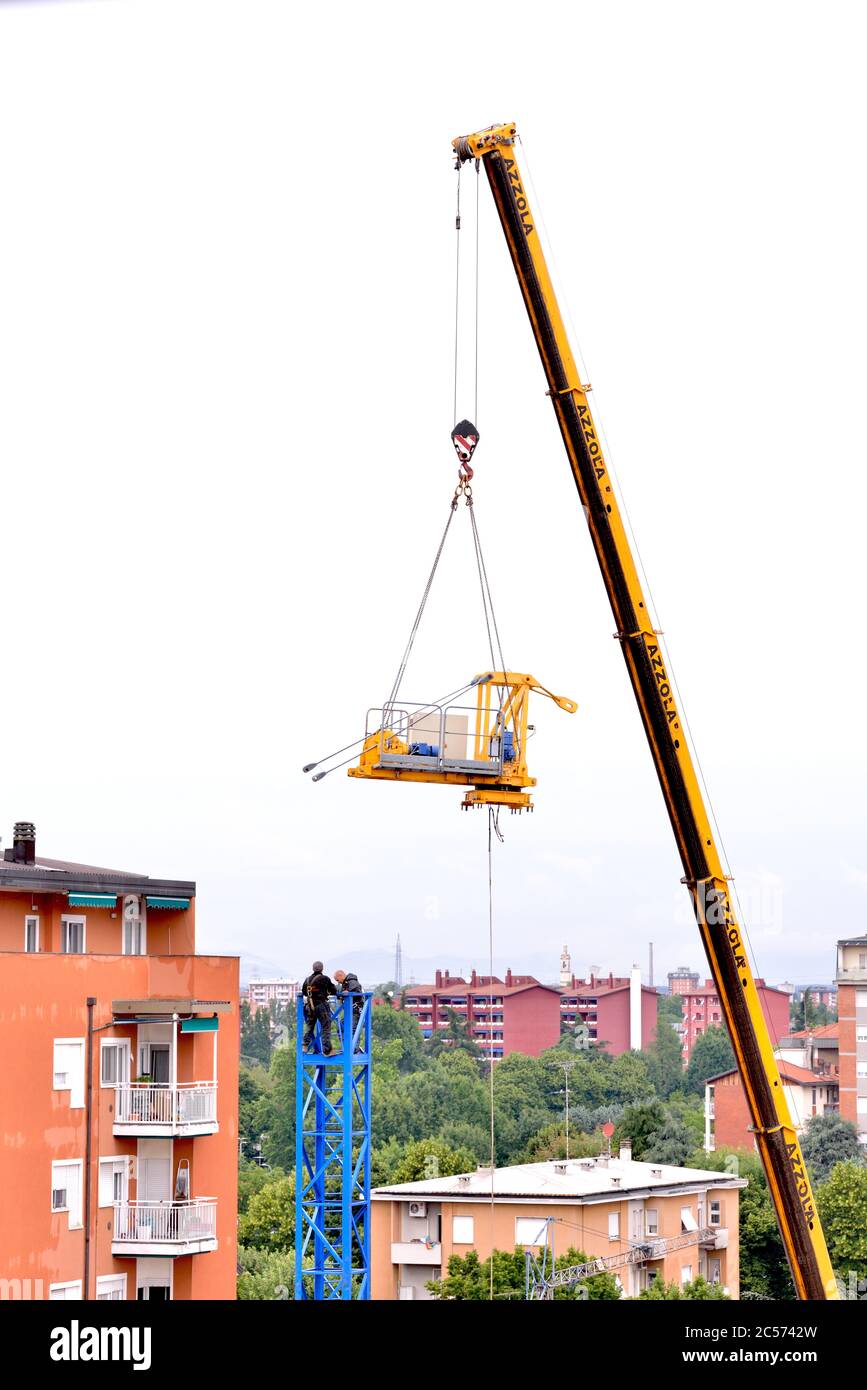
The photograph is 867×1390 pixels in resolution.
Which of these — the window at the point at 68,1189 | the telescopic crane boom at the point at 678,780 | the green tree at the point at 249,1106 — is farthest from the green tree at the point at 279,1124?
the telescopic crane boom at the point at 678,780

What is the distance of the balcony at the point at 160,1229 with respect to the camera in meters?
13.1

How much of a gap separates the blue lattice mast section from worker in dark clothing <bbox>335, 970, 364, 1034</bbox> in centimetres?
3

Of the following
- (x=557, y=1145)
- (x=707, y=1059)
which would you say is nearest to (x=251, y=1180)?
(x=557, y=1145)

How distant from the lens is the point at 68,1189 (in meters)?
12.9

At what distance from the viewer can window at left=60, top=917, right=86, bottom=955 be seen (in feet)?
45.8

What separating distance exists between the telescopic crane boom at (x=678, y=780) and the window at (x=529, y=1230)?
15.2 m

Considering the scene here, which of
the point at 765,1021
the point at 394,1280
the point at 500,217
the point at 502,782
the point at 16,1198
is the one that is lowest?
the point at 394,1280

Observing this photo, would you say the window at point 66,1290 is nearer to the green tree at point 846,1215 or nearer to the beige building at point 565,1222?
the beige building at point 565,1222

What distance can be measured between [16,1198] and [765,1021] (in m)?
5.62

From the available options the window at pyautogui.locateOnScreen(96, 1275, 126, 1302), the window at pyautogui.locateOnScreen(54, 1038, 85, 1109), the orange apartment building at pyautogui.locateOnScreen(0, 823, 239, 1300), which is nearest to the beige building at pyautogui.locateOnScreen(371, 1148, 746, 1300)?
the orange apartment building at pyautogui.locateOnScreen(0, 823, 239, 1300)
